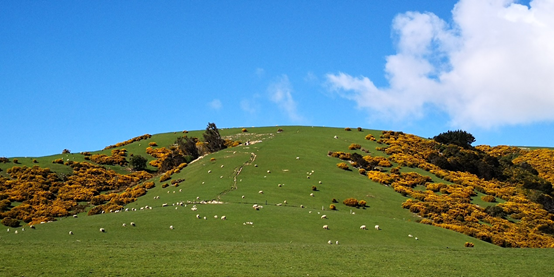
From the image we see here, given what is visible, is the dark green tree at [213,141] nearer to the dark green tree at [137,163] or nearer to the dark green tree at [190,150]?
the dark green tree at [190,150]

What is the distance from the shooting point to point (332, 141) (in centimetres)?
8969

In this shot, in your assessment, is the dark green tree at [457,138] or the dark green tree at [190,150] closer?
the dark green tree at [190,150]

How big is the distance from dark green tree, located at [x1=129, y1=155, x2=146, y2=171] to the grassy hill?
2.82m

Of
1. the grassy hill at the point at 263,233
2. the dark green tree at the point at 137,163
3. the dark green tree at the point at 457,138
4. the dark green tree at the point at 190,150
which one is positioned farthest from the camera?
the dark green tree at the point at 457,138

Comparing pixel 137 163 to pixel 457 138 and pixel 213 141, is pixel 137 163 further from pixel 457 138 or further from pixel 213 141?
pixel 457 138

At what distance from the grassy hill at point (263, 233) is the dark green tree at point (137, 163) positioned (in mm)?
2816

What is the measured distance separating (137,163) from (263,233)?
5110cm

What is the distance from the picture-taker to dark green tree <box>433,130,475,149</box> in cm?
9975

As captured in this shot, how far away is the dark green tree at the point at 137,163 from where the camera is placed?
288 feet

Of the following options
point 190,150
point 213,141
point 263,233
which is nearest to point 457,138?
point 213,141

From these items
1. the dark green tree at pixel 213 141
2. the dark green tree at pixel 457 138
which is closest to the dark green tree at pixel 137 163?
the dark green tree at pixel 213 141

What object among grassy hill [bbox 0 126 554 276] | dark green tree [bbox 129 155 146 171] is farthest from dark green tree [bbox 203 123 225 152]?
dark green tree [bbox 129 155 146 171]

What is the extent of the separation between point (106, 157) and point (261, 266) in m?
70.5

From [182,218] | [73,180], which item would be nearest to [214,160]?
[73,180]
